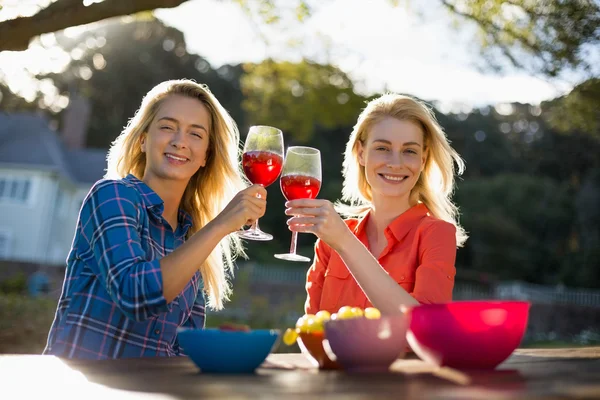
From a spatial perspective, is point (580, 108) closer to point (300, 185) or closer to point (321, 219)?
point (300, 185)

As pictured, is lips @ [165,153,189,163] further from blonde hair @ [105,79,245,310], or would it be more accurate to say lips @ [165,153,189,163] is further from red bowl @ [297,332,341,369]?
red bowl @ [297,332,341,369]

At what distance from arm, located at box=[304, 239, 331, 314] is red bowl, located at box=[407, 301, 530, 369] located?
1650 mm

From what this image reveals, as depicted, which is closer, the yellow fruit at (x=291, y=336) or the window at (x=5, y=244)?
the yellow fruit at (x=291, y=336)

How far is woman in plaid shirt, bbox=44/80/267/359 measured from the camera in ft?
7.77

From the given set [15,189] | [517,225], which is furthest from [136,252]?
[15,189]

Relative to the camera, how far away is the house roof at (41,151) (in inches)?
1137

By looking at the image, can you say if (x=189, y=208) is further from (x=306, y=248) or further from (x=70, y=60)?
(x=70, y=60)

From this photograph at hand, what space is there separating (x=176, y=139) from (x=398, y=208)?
3.76 ft

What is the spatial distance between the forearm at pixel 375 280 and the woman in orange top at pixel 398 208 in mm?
465

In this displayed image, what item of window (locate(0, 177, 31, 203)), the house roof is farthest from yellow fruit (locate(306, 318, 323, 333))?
window (locate(0, 177, 31, 203))

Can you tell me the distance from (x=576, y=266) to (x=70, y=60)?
2451 centimetres

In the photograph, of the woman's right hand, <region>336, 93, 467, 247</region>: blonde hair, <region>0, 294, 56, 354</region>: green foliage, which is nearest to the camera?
the woman's right hand

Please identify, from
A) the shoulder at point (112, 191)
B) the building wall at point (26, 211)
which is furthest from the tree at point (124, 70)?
the shoulder at point (112, 191)

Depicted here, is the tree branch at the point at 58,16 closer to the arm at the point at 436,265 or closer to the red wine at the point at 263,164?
the red wine at the point at 263,164
